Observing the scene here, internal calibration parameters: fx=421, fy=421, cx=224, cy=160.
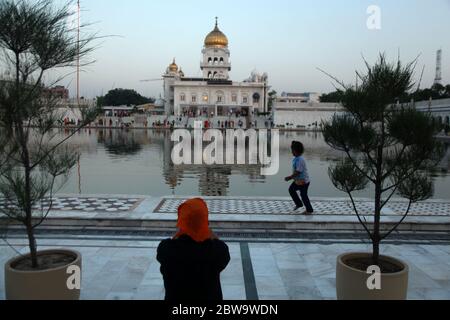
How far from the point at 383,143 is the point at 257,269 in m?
1.75

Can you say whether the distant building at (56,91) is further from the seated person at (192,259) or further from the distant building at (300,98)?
the distant building at (300,98)

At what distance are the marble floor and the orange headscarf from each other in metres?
1.61

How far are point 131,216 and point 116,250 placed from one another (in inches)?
47.1

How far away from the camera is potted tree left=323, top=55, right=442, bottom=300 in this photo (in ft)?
10.0

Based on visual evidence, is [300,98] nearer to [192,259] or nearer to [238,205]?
[238,205]

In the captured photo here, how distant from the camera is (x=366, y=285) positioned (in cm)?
307

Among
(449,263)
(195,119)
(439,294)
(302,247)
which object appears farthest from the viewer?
(195,119)

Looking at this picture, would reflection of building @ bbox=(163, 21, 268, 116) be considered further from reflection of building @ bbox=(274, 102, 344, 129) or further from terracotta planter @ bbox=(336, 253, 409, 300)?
terracotta planter @ bbox=(336, 253, 409, 300)

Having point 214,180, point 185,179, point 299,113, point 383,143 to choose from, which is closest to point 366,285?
point 383,143

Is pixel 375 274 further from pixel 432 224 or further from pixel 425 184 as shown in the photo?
pixel 432 224

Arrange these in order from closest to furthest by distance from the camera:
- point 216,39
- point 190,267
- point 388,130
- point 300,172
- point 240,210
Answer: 1. point 190,267
2. point 388,130
3. point 300,172
4. point 240,210
5. point 216,39

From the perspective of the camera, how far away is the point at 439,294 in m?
3.58

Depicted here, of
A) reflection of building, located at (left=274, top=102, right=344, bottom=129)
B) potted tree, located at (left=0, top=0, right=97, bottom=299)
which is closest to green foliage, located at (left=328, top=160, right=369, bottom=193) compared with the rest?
potted tree, located at (left=0, top=0, right=97, bottom=299)
